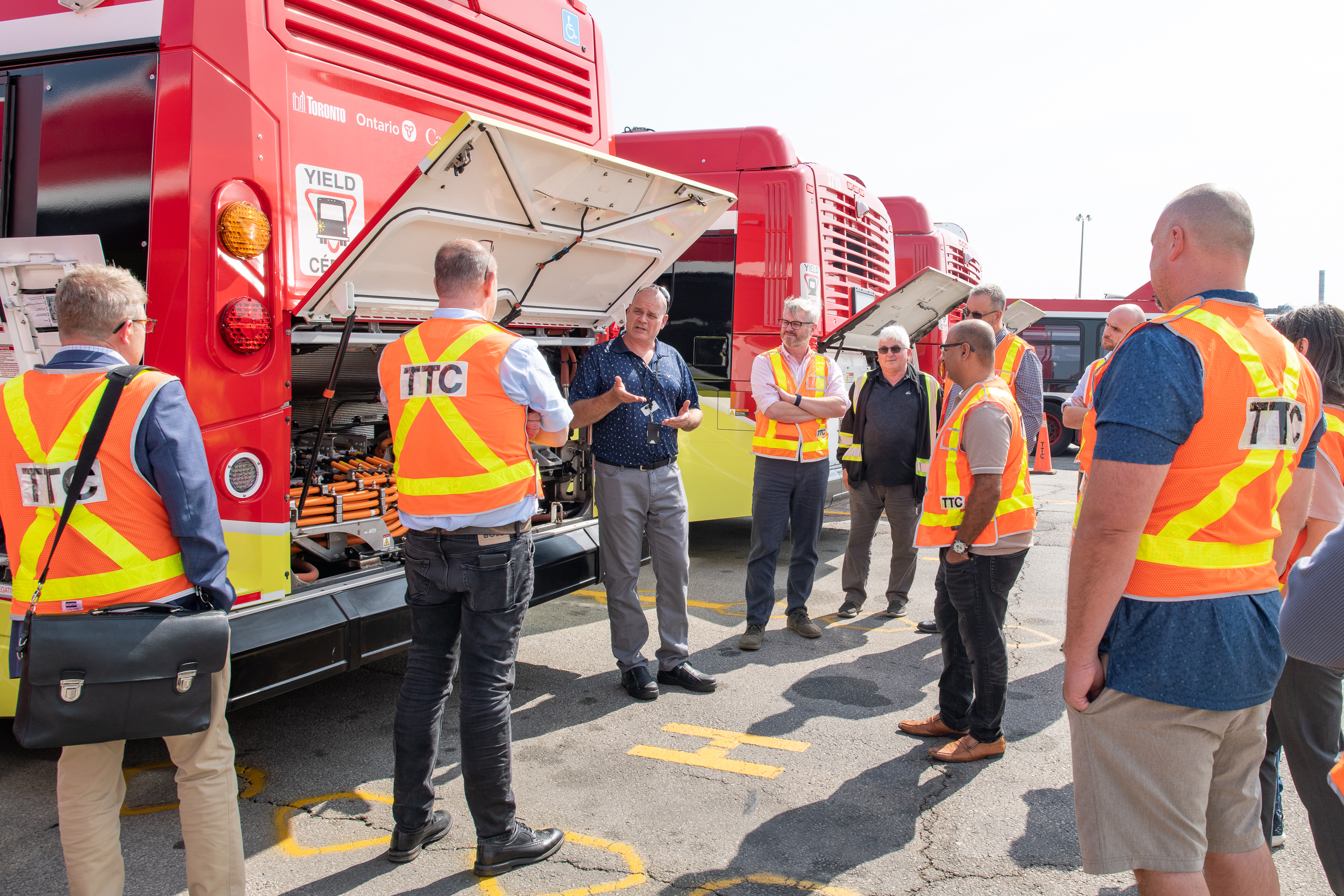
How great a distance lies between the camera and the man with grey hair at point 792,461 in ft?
16.1

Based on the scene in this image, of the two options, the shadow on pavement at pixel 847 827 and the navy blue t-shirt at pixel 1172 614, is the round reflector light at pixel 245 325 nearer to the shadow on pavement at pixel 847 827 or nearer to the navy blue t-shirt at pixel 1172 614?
the shadow on pavement at pixel 847 827

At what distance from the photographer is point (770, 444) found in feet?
16.3

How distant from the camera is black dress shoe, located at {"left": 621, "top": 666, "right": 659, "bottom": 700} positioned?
4.12 meters

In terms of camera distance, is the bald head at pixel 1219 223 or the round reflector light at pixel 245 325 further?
the round reflector light at pixel 245 325

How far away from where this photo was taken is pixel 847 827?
9.89 ft

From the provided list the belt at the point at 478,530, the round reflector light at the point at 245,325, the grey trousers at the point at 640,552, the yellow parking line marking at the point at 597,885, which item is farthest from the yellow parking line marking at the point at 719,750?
the round reflector light at the point at 245,325

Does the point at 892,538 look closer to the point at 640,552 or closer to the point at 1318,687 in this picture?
the point at 640,552

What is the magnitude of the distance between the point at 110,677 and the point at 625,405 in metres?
2.43

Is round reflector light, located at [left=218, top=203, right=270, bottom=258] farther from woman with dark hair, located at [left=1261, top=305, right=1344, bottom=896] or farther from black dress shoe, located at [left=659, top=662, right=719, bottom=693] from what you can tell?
woman with dark hair, located at [left=1261, top=305, right=1344, bottom=896]

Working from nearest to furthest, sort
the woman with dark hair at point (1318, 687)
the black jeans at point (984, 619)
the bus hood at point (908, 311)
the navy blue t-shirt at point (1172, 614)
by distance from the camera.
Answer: the navy blue t-shirt at point (1172, 614) → the woman with dark hair at point (1318, 687) → the black jeans at point (984, 619) → the bus hood at point (908, 311)

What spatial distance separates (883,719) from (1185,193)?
2.65 m

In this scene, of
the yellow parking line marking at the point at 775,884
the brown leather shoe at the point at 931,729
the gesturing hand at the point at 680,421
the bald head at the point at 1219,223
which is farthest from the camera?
the gesturing hand at the point at 680,421

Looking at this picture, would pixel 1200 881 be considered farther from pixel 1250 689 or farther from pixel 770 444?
pixel 770 444

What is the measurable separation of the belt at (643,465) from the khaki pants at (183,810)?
6.91ft
